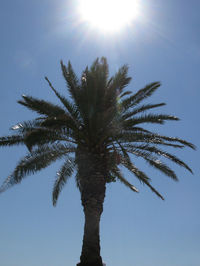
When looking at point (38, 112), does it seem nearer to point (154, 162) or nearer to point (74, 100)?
point (74, 100)

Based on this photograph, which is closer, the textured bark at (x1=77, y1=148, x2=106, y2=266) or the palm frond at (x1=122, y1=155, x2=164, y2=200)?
the textured bark at (x1=77, y1=148, x2=106, y2=266)

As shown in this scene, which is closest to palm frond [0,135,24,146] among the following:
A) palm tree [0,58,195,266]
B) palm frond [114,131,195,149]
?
palm tree [0,58,195,266]

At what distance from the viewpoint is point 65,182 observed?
15.1m

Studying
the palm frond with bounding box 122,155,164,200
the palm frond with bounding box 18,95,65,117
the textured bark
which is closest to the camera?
the textured bark

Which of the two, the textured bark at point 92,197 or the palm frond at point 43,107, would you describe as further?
the palm frond at point 43,107

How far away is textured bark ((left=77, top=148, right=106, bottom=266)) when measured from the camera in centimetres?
1276

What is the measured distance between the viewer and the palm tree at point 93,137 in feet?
43.7

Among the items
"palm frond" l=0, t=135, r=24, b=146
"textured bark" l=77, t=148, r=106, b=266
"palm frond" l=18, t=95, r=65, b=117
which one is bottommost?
"textured bark" l=77, t=148, r=106, b=266

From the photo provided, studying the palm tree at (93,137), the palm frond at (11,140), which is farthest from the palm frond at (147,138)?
the palm frond at (11,140)

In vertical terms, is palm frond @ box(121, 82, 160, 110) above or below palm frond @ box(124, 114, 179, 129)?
above

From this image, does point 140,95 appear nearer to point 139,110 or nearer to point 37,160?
point 139,110

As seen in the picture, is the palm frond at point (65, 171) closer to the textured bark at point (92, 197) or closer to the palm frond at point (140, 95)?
the textured bark at point (92, 197)

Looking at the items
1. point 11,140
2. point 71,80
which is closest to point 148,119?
point 71,80

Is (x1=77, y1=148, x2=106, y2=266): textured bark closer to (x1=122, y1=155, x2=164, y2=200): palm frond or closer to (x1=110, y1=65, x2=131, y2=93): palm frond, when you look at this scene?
(x1=122, y1=155, x2=164, y2=200): palm frond
